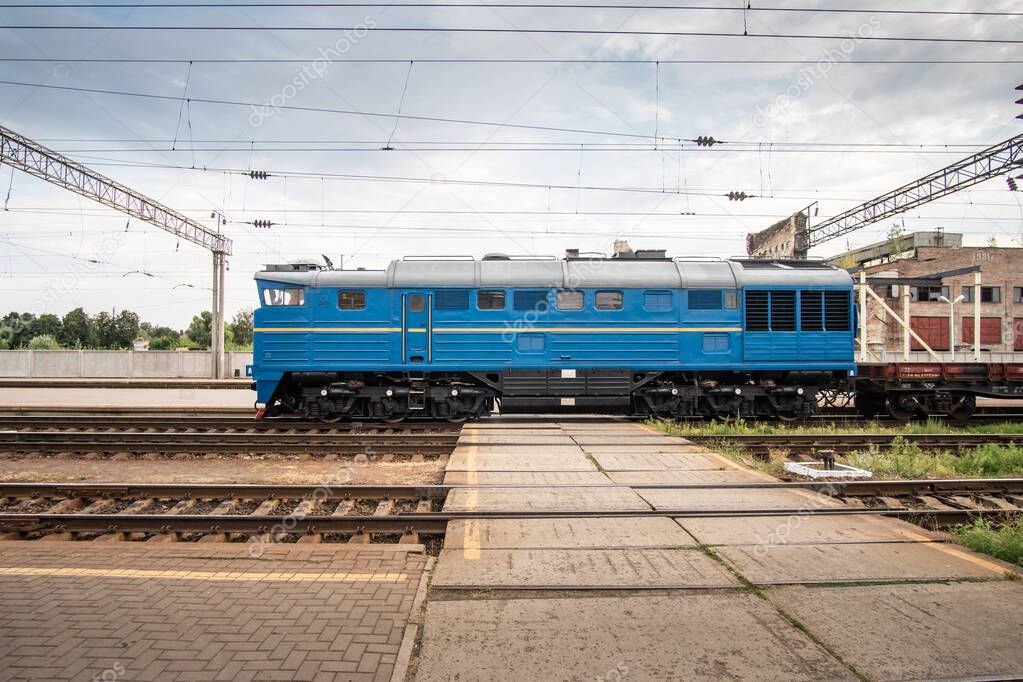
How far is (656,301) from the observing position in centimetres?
1366

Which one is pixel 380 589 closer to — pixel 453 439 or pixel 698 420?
pixel 453 439

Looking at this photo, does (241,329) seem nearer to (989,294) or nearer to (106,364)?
(106,364)

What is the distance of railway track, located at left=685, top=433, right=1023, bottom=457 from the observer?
10.7 m

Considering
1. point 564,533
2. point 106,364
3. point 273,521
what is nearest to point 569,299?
point 564,533

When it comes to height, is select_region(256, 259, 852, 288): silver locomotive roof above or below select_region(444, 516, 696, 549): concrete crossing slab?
above

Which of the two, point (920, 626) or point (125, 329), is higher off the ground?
point (125, 329)

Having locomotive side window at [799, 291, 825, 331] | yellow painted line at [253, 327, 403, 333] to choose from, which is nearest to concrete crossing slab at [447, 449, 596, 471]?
yellow painted line at [253, 327, 403, 333]

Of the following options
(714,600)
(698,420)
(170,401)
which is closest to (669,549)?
(714,600)

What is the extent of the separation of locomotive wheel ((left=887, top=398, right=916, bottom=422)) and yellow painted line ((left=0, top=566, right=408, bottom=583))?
48.9 feet

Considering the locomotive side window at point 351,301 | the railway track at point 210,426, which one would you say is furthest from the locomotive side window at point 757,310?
the locomotive side window at point 351,301

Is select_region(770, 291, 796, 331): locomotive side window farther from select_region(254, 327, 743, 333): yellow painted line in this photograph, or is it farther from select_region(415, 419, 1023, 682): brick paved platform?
select_region(415, 419, 1023, 682): brick paved platform

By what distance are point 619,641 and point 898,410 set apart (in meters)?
14.8

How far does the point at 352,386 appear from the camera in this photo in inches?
530

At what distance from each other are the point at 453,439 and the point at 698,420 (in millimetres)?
6708
